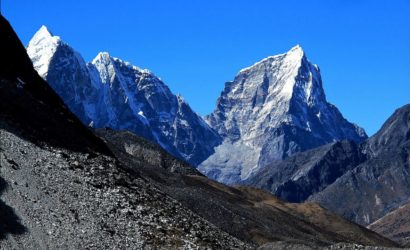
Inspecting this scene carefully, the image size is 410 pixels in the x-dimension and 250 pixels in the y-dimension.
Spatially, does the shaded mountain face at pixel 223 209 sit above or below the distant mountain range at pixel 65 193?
above

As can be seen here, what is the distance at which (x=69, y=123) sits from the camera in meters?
89.7

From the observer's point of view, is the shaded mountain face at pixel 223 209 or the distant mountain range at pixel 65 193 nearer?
the distant mountain range at pixel 65 193

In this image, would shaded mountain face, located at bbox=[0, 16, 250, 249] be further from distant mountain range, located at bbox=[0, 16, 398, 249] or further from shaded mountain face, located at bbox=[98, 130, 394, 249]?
shaded mountain face, located at bbox=[98, 130, 394, 249]

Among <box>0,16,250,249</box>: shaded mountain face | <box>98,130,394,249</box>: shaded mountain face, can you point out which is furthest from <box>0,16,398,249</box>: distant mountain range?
<box>98,130,394,249</box>: shaded mountain face

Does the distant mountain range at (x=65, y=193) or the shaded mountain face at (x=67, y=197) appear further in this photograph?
the distant mountain range at (x=65, y=193)

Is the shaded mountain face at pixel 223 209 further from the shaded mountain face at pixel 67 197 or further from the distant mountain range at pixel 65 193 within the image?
the shaded mountain face at pixel 67 197

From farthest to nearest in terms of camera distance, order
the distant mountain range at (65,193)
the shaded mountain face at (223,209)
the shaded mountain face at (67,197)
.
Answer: the shaded mountain face at (223,209) → the distant mountain range at (65,193) → the shaded mountain face at (67,197)

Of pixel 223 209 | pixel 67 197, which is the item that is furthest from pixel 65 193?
pixel 223 209

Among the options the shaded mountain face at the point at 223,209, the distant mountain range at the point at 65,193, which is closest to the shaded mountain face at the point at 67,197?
the distant mountain range at the point at 65,193

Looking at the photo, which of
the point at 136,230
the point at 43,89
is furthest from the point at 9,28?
the point at 136,230

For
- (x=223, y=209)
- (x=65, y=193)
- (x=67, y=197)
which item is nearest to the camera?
(x=67, y=197)

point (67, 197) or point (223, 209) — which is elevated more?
point (223, 209)

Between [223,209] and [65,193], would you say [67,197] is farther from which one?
[223,209]

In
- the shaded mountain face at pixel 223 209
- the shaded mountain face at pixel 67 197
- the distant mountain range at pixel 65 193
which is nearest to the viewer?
the shaded mountain face at pixel 67 197
